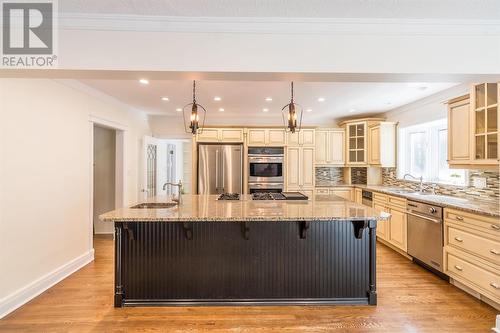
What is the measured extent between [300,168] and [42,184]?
13.7 feet

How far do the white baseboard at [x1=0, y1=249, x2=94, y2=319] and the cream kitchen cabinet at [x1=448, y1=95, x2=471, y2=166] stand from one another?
488 centimetres

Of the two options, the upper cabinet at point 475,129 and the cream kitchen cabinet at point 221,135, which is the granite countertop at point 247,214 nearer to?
the upper cabinet at point 475,129

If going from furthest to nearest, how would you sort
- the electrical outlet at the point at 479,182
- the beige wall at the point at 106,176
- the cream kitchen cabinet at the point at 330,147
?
the cream kitchen cabinet at the point at 330,147 → the beige wall at the point at 106,176 → the electrical outlet at the point at 479,182

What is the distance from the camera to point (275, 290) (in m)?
2.58

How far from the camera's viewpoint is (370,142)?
205 inches

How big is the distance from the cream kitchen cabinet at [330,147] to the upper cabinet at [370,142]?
121 mm

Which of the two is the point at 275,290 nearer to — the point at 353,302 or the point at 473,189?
the point at 353,302

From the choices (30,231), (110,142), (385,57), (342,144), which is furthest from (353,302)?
(110,142)

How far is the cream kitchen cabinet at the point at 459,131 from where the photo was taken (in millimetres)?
3090

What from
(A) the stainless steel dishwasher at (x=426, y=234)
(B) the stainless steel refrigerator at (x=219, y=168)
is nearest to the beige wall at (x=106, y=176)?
(B) the stainless steel refrigerator at (x=219, y=168)

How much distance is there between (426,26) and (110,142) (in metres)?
4.90

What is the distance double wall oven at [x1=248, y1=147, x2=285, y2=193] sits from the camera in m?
5.38

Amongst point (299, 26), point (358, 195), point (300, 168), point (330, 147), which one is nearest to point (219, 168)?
point (300, 168)

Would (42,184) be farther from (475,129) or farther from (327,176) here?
(327,176)
